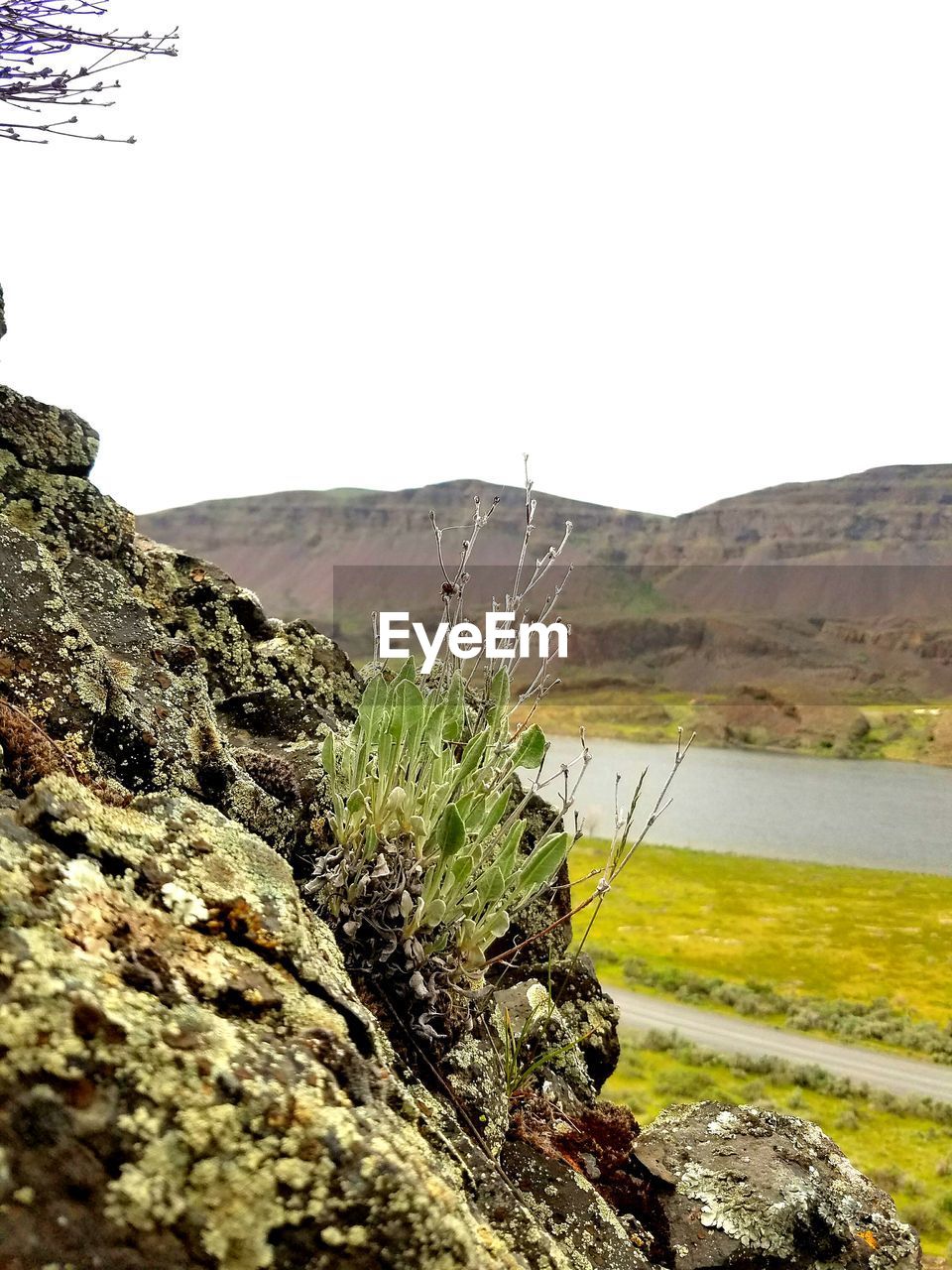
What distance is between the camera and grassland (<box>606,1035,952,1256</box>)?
27.1m

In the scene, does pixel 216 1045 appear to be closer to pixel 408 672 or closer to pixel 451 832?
pixel 451 832

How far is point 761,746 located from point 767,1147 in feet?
586

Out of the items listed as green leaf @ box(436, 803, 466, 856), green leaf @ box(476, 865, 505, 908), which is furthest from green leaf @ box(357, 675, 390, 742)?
green leaf @ box(476, 865, 505, 908)

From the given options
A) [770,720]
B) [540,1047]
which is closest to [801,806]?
Result: [770,720]

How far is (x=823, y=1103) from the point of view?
32.8 metres

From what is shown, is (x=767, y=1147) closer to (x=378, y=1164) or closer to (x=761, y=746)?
(x=378, y=1164)

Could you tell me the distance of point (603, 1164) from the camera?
3836 millimetres

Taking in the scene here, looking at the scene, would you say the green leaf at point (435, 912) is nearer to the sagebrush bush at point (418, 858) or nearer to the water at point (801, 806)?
the sagebrush bush at point (418, 858)

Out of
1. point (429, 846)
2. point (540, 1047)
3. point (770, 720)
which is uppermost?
point (429, 846)

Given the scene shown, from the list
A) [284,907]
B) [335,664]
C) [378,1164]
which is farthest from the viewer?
[335,664]

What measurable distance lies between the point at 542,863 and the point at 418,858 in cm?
59

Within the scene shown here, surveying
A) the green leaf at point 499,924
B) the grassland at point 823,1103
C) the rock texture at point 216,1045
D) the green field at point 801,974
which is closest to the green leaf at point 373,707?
the rock texture at point 216,1045

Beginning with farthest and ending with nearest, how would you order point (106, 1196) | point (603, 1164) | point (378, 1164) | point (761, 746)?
1. point (761, 746)
2. point (603, 1164)
3. point (378, 1164)
4. point (106, 1196)

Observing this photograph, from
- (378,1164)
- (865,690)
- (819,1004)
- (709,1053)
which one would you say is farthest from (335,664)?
(865,690)
